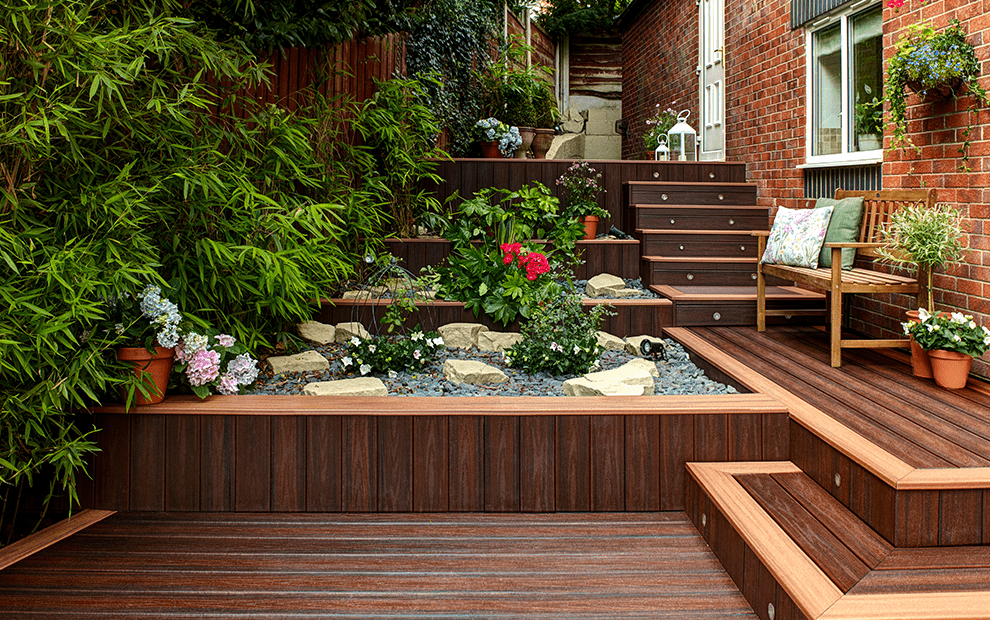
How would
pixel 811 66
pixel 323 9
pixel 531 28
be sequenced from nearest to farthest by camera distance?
pixel 323 9, pixel 811 66, pixel 531 28

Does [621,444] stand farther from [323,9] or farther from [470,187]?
[470,187]

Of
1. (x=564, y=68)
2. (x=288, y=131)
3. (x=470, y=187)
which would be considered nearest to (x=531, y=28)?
(x=564, y=68)

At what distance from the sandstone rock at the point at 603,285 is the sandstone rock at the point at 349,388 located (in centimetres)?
217

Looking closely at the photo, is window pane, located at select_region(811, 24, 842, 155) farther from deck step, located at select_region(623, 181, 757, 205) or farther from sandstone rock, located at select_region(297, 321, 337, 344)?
sandstone rock, located at select_region(297, 321, 337, 344)

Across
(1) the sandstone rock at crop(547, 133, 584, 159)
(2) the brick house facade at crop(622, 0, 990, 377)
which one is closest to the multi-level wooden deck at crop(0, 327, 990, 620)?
(2) the brick house facade at crop(622, 0, 990, 377)

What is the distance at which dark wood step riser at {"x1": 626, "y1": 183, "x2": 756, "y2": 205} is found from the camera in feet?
19.8

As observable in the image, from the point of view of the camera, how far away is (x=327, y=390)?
3.23 metres

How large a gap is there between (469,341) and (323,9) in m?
2.06

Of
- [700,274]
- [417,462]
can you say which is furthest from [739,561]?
[700,274]

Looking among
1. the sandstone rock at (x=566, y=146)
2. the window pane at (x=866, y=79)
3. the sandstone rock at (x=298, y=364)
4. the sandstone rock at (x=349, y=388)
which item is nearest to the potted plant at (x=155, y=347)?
the sandstone rock at (x=349, y=388)

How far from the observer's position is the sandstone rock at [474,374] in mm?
3574

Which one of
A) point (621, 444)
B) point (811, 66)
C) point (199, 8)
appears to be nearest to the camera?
point (621, 444)

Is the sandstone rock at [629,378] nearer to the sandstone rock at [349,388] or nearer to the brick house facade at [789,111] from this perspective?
the sandstone rock at [349,388]

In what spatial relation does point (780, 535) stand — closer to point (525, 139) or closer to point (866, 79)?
point (866, 79)
